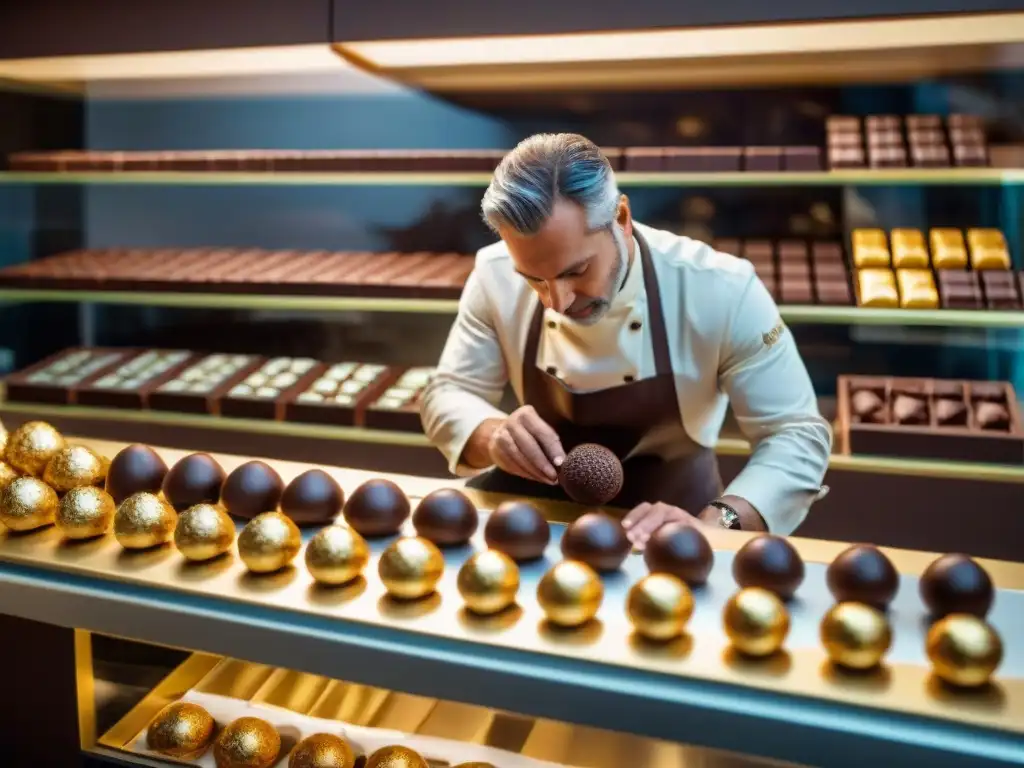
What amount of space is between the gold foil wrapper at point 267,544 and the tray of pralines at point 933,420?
1.85 meters

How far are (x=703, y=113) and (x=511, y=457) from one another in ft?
6.05

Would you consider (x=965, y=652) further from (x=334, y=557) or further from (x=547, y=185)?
(x=547, y=185)

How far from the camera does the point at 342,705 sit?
1.30 m

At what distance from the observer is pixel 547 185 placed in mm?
1445

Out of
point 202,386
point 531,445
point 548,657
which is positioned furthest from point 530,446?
point 202,386

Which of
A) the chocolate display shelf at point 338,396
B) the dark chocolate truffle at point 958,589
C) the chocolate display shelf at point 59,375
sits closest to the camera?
the dark chocolate truffle at point 958,589

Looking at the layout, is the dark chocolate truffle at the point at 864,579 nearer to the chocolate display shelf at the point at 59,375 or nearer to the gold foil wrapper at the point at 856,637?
the gold foil wrapper at the point at 856,637

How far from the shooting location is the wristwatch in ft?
5.00

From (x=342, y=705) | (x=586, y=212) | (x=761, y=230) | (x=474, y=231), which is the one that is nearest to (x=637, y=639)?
(x=342, y=705)

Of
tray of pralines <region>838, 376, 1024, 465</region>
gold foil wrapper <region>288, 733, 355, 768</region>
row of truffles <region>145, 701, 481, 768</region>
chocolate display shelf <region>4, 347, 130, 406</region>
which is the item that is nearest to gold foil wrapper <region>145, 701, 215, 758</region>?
row of truffles <region>145, 701, 481, 768</region>

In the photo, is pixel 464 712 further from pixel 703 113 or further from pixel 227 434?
pixel 703 113

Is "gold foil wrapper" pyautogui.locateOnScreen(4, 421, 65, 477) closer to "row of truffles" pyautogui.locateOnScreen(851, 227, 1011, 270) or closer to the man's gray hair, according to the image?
the man's gray hair

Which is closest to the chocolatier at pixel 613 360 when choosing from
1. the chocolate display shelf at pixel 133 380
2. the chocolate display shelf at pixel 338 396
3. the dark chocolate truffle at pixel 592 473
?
the dark chocolate truffle at pixel 592 473

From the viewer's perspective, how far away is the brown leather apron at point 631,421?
1.89 metres
